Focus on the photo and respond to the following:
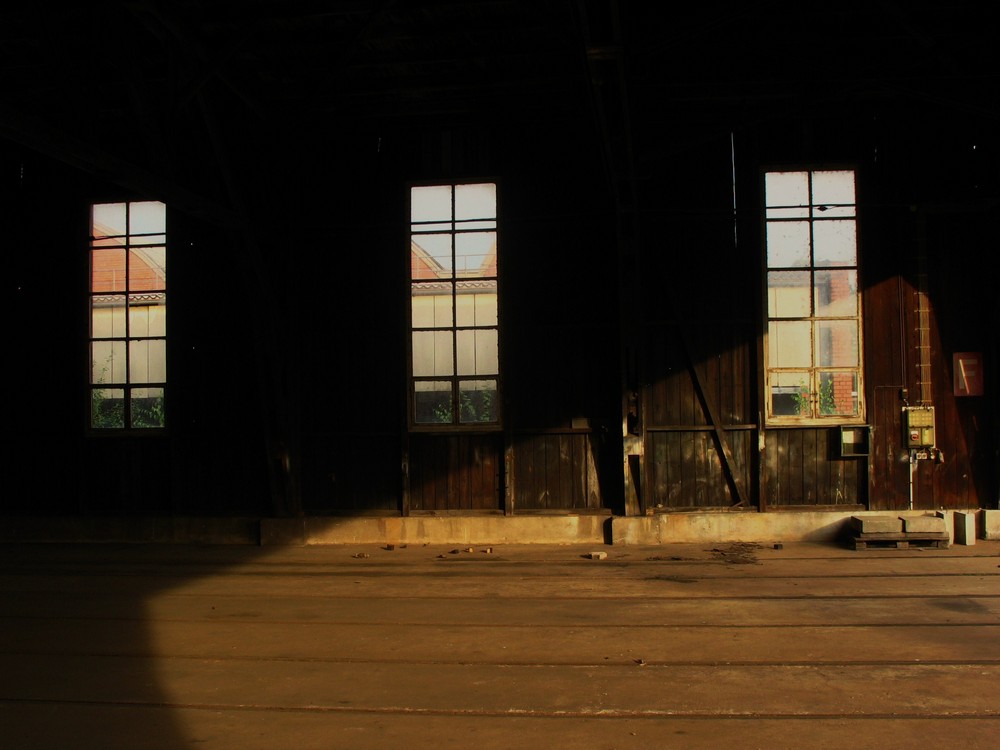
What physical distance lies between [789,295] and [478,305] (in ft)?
13.8

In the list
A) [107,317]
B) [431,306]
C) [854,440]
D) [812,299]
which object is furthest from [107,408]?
[854,440]

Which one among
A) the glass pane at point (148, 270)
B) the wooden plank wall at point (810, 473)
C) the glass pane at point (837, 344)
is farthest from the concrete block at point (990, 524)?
the glass pane at point (148, 270)

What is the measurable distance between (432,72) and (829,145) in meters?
5.36

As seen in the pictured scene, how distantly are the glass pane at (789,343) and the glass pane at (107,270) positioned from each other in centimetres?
919

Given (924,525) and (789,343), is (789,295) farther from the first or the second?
(924,525)

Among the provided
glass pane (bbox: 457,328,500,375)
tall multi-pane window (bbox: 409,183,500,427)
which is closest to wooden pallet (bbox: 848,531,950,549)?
tall multi-pane window (bbox: 409,183,500,427)

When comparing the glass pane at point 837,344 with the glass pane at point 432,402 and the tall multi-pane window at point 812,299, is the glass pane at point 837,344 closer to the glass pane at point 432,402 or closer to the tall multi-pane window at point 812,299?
the tall multi-pane window at point 812,299

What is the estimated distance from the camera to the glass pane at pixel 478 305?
1130cm

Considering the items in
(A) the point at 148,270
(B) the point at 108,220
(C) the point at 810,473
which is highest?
(B) the point at 108,220

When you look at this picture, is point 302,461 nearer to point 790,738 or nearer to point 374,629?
point 374,629

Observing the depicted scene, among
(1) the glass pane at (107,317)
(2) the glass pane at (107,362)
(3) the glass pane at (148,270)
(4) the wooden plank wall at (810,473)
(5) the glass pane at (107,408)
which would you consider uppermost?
(3) the glass pane at (148,270)

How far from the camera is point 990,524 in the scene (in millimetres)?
10484

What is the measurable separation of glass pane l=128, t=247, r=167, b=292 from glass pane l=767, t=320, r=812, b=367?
338 inches

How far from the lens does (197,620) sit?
7371 mm
